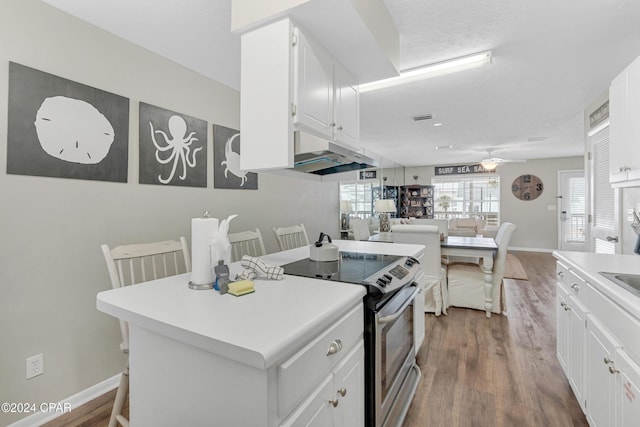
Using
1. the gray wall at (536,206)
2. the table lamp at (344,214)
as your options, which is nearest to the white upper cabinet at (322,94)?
the table lamp at (344,214)

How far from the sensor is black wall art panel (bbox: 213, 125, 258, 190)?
2686 mm

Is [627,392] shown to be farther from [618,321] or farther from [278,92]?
[278,92]

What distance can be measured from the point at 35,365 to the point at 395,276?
2080mm

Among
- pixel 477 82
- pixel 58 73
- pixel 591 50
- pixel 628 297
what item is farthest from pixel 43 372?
pixel 591 50

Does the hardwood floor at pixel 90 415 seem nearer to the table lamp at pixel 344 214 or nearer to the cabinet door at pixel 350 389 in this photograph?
the cabinet door at pixel 350 389

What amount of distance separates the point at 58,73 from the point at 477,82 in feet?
10.8

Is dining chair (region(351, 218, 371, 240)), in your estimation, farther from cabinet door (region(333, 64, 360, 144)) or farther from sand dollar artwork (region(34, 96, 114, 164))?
sand dollar artwork (region(34, 96, 114, 164))

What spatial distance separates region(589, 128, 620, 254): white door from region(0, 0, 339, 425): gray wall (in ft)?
13.2

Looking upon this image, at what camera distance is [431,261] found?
10.3ft

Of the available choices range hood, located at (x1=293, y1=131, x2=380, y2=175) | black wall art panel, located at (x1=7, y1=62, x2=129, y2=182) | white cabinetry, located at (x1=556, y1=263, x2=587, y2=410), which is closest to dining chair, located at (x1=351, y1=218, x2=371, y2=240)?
range hood, located at (x1=293, y1=131, x2=380, y2=175)

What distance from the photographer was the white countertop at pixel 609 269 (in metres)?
1.10

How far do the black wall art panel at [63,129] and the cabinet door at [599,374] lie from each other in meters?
2.84

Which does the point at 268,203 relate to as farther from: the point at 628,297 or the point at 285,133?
the point at 628,297

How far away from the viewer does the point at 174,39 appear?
6.71ft
